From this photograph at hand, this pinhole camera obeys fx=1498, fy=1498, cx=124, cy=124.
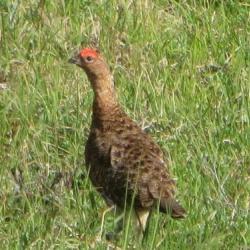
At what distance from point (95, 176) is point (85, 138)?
2.57 ft

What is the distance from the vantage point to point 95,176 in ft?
24.6

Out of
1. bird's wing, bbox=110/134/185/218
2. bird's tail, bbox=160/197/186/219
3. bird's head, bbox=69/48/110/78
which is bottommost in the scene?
bird's tail, bbox=160/197/186/219

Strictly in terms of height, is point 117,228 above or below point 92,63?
below

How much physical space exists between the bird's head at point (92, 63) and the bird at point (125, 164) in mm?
66

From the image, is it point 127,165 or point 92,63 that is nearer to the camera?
point 127,165

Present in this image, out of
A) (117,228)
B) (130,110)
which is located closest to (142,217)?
(117,228)

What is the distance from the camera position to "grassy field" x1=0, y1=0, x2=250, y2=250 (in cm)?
698

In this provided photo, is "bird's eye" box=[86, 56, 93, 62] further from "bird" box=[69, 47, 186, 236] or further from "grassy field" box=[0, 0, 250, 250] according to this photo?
"grassy field" box=[0, 0, 250, 250]

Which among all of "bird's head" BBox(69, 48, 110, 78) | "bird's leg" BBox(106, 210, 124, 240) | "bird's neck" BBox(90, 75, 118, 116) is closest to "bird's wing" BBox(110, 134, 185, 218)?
"bird's leg" BBox(106, 210, 124, 240)

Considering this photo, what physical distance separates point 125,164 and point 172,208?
1.45 feet

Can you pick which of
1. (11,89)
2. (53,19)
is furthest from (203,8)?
(11,89)

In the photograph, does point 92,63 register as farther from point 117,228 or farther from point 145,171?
point 117,228

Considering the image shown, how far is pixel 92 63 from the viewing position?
7.96 m

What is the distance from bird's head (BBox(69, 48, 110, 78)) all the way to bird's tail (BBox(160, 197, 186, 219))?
3.51 feet
